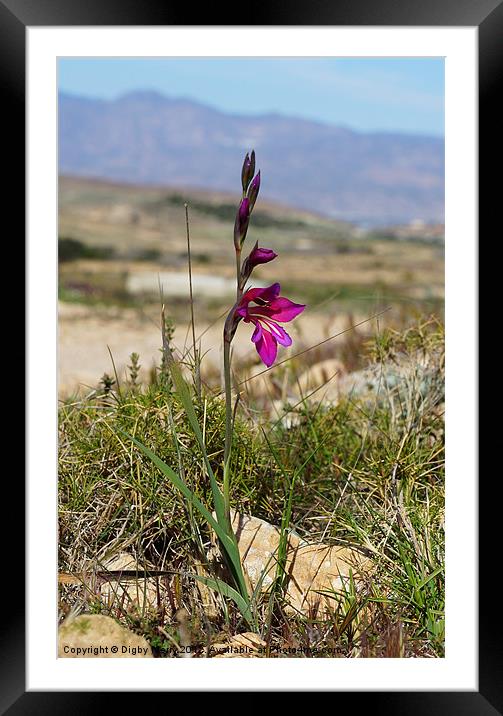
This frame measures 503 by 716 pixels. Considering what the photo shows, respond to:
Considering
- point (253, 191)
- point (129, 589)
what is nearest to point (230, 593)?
point (129, 589)

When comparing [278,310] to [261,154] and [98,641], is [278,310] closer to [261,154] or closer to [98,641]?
[98,641]

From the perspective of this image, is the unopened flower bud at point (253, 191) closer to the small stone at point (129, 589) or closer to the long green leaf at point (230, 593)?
the long green leaf at point (230, 593)

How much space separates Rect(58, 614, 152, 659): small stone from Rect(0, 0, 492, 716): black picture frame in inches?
4.4

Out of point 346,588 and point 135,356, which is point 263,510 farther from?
point 135,356

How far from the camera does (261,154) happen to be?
82.3 meters

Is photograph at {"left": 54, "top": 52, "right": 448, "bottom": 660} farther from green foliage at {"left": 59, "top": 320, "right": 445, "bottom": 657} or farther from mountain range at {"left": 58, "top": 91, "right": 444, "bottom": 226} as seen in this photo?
mountain range at {"left": 58, "top": 91, "right": 444, "bottom": 226}

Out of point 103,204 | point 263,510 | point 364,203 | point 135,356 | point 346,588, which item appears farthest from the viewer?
point 364,203

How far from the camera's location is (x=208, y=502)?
2.44 meters

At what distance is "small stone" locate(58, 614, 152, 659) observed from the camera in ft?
6.55
